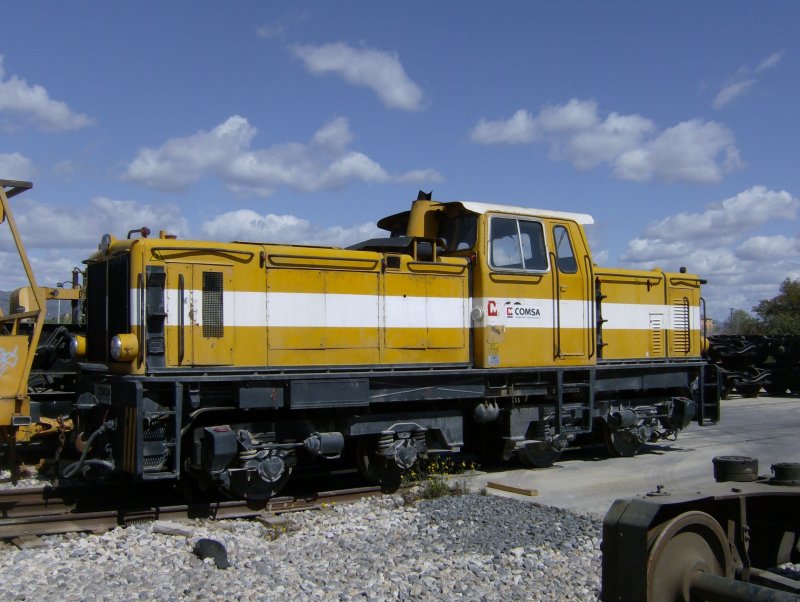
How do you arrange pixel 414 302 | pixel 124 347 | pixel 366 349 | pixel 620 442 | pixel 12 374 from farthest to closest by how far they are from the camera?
pixel 620 442
pixel 414 302
pixel 366 349
pixel 12 374
pixel 124 347

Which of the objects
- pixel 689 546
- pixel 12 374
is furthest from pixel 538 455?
pixel 689 546

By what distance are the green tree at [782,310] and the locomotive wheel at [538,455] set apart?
132 feet

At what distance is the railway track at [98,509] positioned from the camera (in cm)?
725

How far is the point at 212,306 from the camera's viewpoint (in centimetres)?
802

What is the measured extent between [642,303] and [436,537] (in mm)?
6140

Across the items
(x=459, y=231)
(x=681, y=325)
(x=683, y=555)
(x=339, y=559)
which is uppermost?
(x=459, y=231)

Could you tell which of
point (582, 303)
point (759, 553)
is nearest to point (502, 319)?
point (582, 303)

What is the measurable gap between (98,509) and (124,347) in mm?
1928

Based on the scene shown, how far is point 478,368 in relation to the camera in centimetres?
962

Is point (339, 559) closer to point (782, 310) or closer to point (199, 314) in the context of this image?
point (199, 314)

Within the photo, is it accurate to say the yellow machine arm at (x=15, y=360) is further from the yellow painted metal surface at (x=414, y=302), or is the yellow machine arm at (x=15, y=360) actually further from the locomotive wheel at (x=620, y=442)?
the locomotive wheel at (x=620, y=442)

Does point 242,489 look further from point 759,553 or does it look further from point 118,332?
point 759,553

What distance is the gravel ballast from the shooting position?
227 inches

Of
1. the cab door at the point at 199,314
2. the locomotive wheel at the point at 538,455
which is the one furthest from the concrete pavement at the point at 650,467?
the cab door at the point at 199,314
